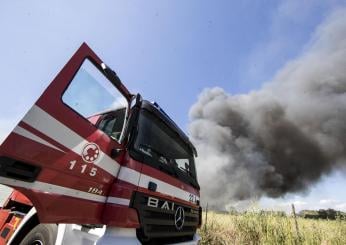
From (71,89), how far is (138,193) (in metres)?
1.01

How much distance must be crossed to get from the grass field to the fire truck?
11.3 feet

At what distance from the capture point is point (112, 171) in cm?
212

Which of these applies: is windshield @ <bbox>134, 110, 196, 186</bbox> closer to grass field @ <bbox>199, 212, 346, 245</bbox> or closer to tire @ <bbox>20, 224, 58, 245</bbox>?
tire @ <bbox>20, 224, 58, 245</bbox>

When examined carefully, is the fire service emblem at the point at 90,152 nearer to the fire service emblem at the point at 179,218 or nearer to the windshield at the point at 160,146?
the windshield at the point at 160,146

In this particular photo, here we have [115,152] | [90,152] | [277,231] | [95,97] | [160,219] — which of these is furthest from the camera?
[277,231]

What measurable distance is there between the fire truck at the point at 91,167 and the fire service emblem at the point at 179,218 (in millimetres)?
11

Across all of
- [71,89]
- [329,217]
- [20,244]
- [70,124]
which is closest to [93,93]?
[71,89]

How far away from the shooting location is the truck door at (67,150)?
1522mm

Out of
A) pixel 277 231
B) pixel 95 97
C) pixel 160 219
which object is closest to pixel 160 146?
pixel 160 219

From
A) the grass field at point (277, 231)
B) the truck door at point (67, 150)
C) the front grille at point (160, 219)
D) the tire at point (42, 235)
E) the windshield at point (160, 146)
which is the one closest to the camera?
the truck door at point (67, 150)

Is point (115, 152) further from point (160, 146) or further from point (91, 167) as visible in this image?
point (160, 146)

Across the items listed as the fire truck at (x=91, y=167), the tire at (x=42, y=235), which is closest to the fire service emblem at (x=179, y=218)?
the fire truck at (x=91, y=167)

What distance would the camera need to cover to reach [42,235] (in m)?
2.20

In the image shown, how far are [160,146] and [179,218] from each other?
0.84 m
